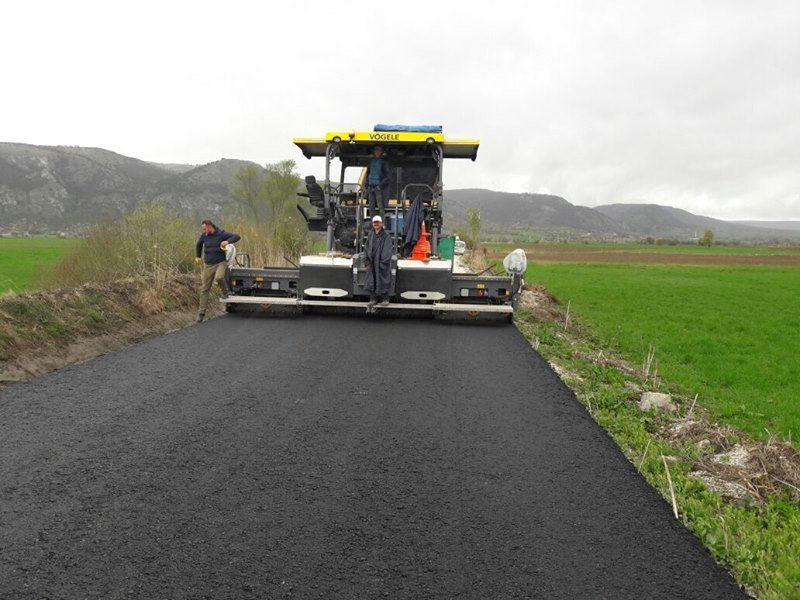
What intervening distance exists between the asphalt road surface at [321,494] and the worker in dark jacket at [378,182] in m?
5.06

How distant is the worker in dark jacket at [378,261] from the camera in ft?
30.5

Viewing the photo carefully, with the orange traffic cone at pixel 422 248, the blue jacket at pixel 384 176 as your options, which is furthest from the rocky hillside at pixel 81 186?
the orange traffic cone at pixel 422 248

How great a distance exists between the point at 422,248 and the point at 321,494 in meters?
7.57

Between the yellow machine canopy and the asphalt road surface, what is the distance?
220 inches

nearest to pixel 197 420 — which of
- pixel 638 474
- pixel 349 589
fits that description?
pixel 349 589

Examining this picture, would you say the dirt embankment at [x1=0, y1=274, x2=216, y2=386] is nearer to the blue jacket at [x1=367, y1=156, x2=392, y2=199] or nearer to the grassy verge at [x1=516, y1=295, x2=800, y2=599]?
the blue jacket at [x1=367, y1=156, x2=392, y2=199]

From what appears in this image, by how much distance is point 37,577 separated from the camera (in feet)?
7.93

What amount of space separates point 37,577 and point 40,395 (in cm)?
310

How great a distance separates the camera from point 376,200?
33.8 ft

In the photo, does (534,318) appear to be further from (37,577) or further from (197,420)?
(37,577)

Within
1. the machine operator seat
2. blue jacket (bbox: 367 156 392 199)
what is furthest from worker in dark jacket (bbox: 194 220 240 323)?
blue jacket (bbox: 367 156 392 199)

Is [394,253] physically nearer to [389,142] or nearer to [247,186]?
[389,142]

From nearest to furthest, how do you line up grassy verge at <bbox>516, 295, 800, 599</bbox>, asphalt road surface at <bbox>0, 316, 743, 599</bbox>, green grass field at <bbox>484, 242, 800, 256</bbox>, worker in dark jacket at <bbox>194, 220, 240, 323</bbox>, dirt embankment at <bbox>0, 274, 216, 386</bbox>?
asphalt road surface at <bbox>0, 316, 743, 599</bbox>, grassy verge at <bbox>516, 295, 800, 599</bbox>, dirt embankment at <bbox>0, 274, 216, 386</bbox>, worker in dark jacket at <bbox>194, 220, 240, 323</bbox>, green grass field at <bbox>484, 242, 800, 256</bbox>

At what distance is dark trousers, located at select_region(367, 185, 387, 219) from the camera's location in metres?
10.3
